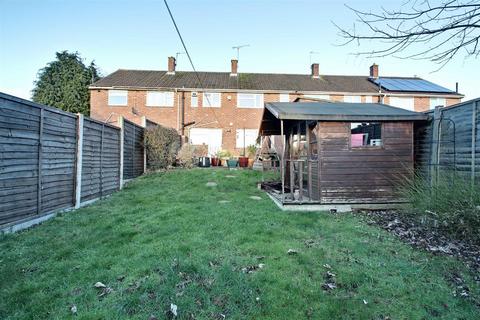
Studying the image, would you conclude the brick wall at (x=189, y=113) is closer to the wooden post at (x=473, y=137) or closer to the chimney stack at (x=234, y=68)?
the chimney stack at (x=234, y=68)

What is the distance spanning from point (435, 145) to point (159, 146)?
1062 centimetres

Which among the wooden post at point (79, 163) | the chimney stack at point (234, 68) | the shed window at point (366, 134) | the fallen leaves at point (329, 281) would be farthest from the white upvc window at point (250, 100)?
the fallen leaves at point (329, 281)

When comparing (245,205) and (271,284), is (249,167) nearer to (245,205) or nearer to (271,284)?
(245,205)

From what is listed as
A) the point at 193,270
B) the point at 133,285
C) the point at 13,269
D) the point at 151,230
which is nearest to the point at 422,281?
the point at 193,270

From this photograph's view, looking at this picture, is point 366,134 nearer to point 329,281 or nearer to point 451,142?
point 451,142

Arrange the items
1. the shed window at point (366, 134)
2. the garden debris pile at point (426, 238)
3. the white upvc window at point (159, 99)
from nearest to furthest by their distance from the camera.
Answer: the garden debris pile at point (426, 238)
the shed window at point (366, 134)
the white upvc window at point (159, 99)

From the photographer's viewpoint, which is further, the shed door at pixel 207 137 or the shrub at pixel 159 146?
the shed door at pixel 207 137

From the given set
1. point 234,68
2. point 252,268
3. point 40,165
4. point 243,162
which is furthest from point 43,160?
point 234,68

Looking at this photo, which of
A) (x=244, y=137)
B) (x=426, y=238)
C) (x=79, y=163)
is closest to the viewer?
(x=426, y=238)

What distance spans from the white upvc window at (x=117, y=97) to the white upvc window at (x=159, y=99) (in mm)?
1755

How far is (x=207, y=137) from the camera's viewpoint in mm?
21453

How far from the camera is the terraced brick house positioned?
69.7ft

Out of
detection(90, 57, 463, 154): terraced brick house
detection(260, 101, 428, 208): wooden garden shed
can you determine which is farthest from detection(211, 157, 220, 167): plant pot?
detection(260, 101, 428, 208): wooden garden shed

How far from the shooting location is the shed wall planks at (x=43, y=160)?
14.7 ft
